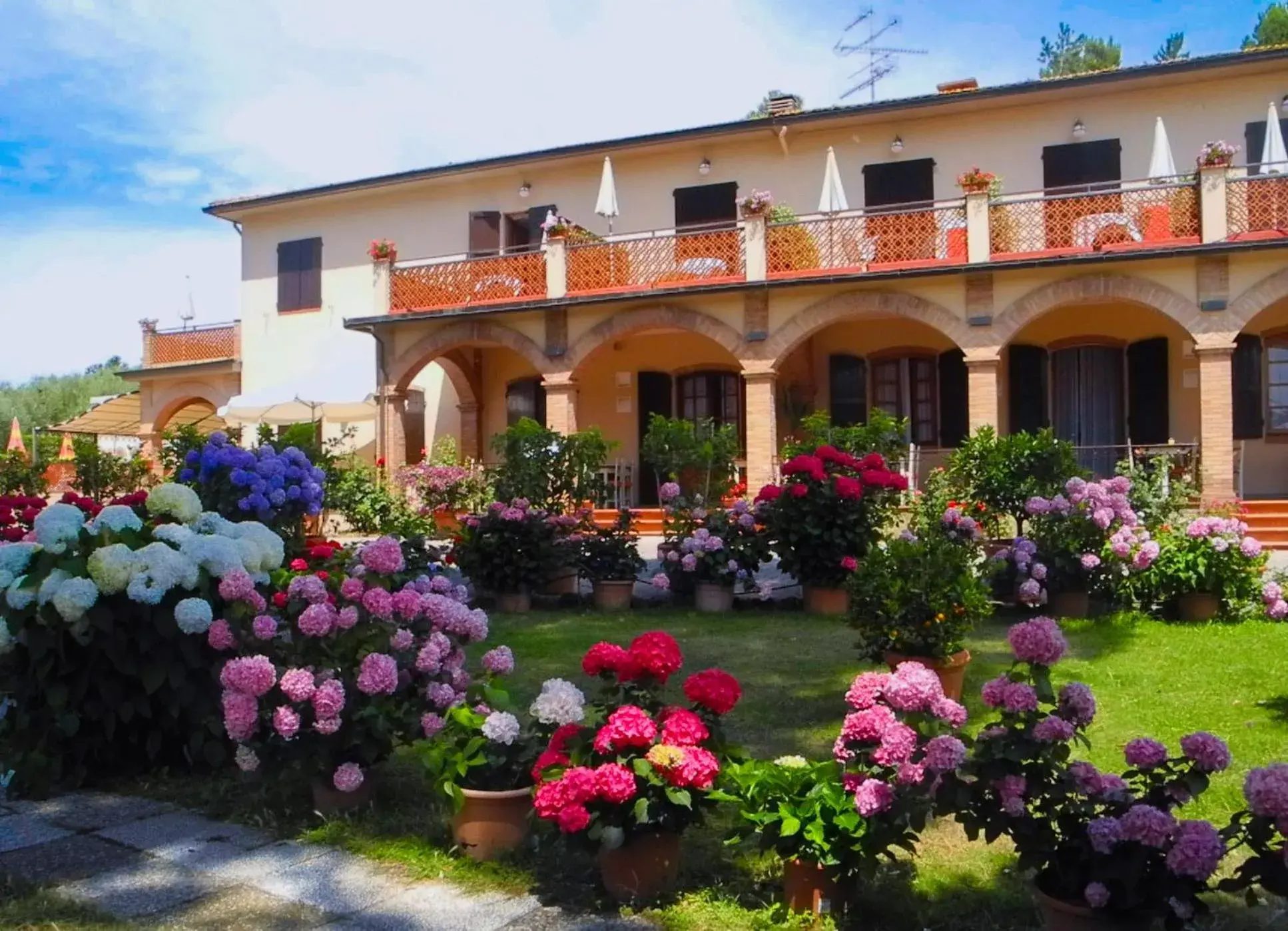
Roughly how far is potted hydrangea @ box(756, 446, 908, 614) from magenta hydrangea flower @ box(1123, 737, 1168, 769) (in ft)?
19.7

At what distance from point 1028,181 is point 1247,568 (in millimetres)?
10338

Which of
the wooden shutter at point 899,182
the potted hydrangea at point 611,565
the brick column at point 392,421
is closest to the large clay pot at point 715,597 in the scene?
the potted hydrangea at point 611,565

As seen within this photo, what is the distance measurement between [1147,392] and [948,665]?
12.7 meters

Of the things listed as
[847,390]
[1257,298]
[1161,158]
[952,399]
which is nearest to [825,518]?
[1257,298]

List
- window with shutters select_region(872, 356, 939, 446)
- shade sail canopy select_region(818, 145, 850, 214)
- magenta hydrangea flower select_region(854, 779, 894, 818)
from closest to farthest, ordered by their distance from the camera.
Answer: magenta hydrangea flower select_region(854, 779, 894, 818)
shade sail canopy select_region(818, 145, 850, 214)
window with shutters select_region(872, 356, 939, 446)

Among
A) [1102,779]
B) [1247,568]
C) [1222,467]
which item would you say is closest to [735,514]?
[1247,568]

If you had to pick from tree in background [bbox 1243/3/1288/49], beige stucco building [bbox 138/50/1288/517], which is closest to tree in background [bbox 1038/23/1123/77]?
tree in background [bbox 1243/3/1288/49]

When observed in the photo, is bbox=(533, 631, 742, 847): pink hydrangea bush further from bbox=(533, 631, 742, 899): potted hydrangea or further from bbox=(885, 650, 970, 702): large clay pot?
bbox=(885, 650, 970, 702): large clay pot

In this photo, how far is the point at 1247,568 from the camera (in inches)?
321

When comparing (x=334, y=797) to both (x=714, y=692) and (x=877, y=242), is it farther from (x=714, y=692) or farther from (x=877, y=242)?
(x=877, y=242)

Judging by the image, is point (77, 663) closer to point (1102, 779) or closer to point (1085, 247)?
point (1102, 779)

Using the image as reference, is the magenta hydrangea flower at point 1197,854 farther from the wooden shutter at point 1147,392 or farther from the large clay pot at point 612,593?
the wooden shutter at point 1147,392

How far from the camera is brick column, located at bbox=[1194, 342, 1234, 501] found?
14078mm

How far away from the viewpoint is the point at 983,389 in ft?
50.2
